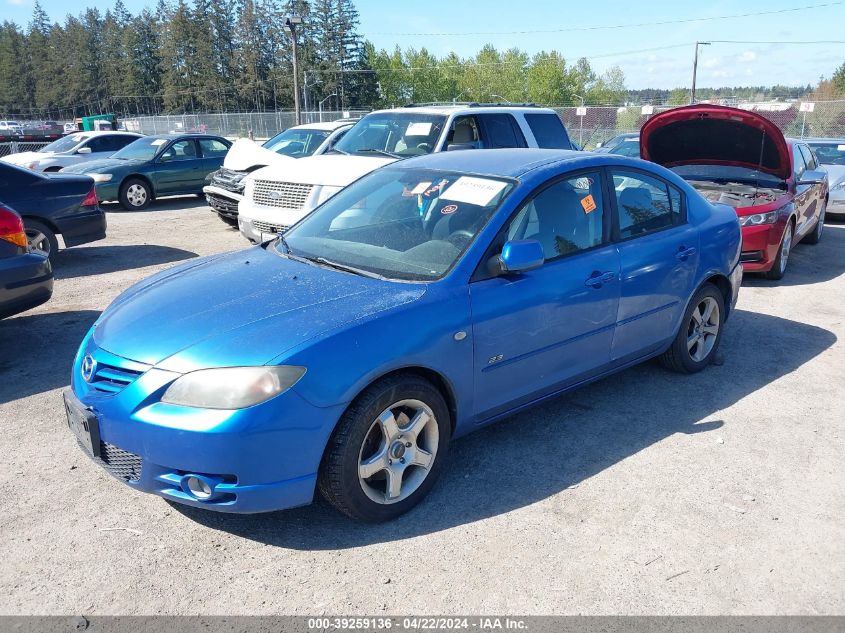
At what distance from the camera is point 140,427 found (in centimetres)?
287

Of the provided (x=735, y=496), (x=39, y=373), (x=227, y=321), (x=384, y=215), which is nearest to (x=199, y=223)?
(x=39, y=373)

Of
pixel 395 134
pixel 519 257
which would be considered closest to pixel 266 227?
pixel 395 134

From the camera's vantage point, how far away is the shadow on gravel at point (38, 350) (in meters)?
4.95

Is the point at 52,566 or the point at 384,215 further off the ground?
the point at 384,215

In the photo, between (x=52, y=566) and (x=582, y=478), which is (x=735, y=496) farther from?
(x=52, y=566)

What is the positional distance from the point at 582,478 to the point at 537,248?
1.27 metres

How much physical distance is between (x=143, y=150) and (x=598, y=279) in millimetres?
12430

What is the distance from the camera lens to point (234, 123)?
5062cm

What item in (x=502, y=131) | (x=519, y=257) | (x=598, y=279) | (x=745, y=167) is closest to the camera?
(x=519, y=257)

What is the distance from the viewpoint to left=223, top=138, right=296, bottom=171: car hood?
1121 centimetres

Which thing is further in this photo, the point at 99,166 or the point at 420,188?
the point at 99,166

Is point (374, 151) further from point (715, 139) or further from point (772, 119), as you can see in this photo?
point (772, 119)

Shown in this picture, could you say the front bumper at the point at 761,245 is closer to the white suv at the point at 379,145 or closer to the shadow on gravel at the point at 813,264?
the shadow on gravel at the point at 813,264

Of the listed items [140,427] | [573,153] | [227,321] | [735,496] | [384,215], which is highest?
[573,153]
